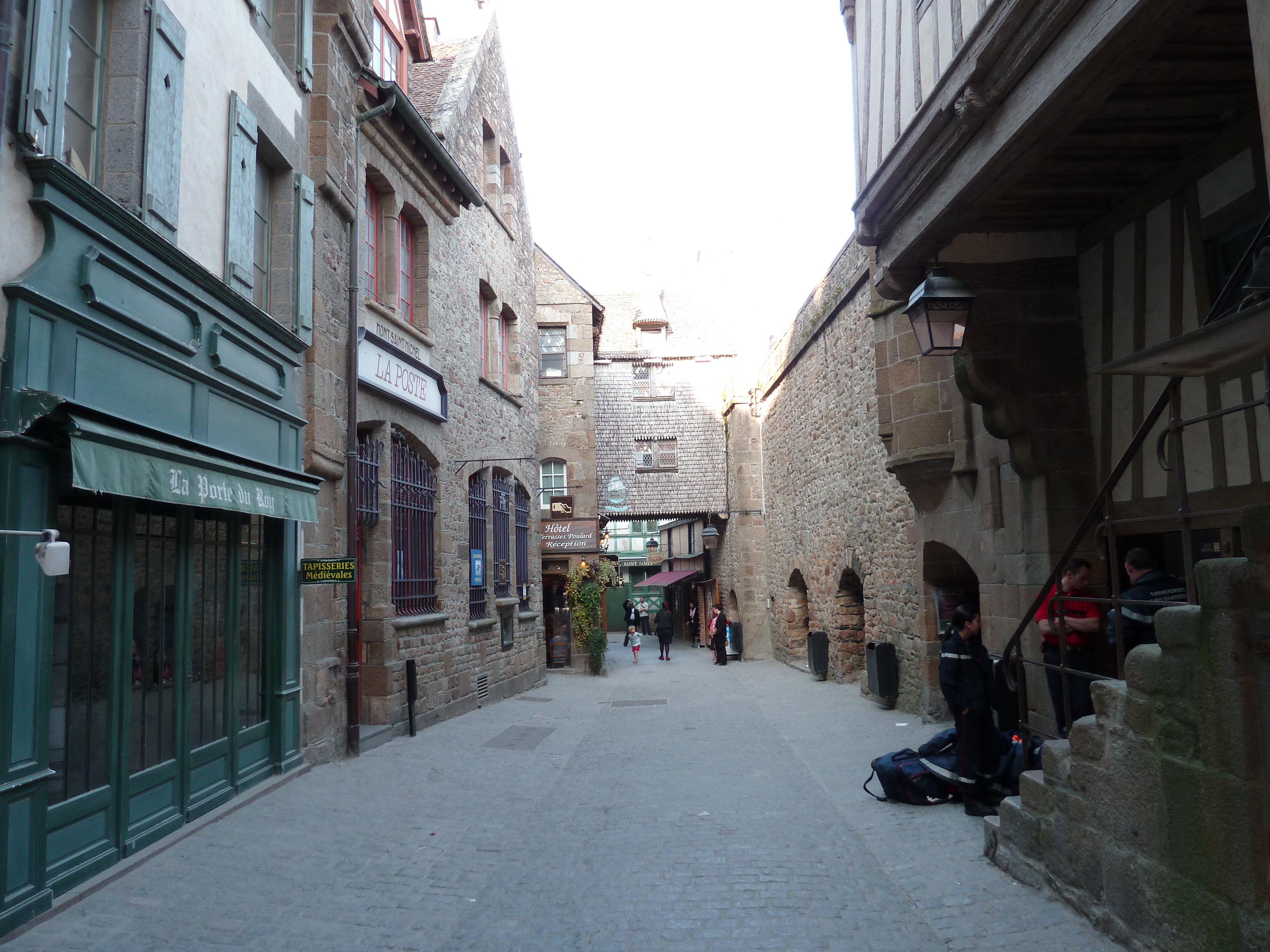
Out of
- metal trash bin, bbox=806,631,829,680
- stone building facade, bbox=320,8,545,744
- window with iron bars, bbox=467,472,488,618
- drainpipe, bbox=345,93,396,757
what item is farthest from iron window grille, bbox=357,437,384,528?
metal trash bin, bbox=806,631,829,680

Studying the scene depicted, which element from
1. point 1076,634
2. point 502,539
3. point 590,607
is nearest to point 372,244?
point 502,539

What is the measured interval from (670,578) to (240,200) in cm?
2856

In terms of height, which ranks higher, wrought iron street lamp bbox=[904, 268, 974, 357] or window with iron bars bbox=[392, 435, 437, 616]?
wrought iron street lamp bbox=[904, 268, 974, 357]

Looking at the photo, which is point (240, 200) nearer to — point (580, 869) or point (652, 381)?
point (580, 869)

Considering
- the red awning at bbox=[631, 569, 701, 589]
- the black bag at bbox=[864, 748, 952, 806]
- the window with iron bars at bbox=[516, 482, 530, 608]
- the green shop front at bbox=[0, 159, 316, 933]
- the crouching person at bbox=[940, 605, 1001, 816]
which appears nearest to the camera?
the green shop front at bbox=[0, 159, 316, 933]

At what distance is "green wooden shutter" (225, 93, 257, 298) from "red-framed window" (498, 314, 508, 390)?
28.3 feet

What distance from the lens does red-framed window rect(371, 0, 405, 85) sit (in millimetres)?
12195

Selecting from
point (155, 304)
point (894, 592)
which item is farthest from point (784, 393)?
point (155, 304)

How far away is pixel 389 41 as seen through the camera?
12.9 metres

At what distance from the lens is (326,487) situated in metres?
8.84

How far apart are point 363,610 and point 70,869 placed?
5659 mm

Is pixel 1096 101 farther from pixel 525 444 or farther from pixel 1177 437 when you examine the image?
pixel 525 444

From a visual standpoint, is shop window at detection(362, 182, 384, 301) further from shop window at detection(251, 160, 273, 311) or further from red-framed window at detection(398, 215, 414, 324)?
shop window at detection(251, 160, 273, 311)

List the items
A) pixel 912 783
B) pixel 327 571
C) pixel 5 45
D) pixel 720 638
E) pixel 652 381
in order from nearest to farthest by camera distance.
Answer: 1. pixel 5 45
2. pixel 912 783
3. pixel 327 571
4. pixel 720 638
5. pixel 652 381
